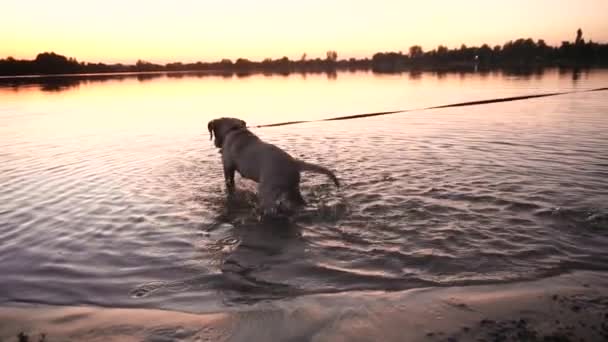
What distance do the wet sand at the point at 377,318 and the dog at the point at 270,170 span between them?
2.94 meters

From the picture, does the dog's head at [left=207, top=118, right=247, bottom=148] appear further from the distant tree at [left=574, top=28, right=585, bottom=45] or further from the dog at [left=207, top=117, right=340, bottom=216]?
the distant tree at [left=574, top=28, right=585, bottom=45]

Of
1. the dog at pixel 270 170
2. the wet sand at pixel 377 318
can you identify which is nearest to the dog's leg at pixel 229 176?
the dog at pixel 270 170

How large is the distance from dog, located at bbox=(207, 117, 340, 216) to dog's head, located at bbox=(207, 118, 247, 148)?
0.52m

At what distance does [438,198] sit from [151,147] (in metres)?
10.7

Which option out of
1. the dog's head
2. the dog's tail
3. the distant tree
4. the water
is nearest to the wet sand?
the water

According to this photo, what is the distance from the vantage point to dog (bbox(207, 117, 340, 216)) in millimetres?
7379

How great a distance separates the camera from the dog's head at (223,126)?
9.90m

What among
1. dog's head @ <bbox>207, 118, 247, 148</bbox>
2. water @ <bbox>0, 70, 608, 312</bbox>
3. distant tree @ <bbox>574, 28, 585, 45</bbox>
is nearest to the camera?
water @ <bbox>0, 70, 608, 312</bbox>

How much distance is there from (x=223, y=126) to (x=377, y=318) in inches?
282

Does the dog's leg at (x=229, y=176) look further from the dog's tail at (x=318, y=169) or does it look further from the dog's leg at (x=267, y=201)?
the dog's tail at (x=318, y=169)

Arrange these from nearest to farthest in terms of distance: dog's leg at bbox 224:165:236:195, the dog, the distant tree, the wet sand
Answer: the wet sand < the dog < dog's leg at bbox 224:165:236:195 < the distant tree

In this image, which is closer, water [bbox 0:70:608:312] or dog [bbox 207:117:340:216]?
water [bbox 0:70:608:312]

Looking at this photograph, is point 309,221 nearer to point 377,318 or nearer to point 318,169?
point 318,169

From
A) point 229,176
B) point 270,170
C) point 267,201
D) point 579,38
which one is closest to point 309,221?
point 267,201
